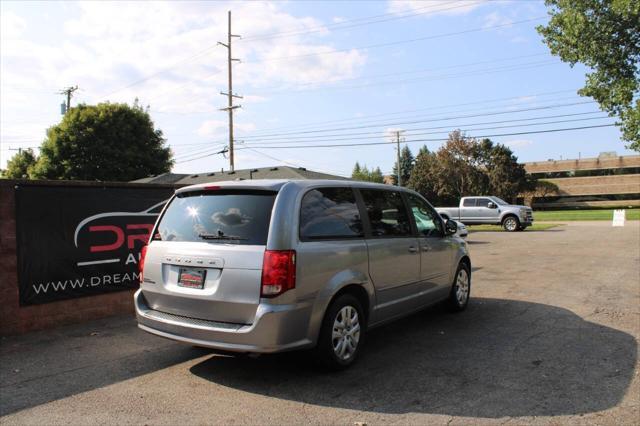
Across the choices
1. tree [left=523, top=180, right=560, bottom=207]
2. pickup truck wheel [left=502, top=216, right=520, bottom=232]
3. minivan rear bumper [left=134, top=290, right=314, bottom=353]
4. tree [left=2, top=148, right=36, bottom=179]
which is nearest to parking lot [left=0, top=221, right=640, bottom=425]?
minivan rear bumper [left=134, top=290, right=314, bottom=353]

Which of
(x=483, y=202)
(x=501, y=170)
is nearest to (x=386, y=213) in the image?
(x=483, y=202)

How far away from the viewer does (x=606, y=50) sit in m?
19.9

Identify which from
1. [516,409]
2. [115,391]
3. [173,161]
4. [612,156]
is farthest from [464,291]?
[612,156]

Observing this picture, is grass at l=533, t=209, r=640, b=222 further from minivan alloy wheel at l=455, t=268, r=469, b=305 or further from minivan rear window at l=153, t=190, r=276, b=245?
minivan rear window at l=153, t=190, r=276, b=245

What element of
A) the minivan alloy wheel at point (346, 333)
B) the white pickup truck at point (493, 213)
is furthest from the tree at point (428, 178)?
the minivan alloy wheel at point (346, 333)

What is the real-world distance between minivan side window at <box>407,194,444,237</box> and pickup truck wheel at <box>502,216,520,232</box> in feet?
75.5

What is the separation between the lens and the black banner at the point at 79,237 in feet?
20.6

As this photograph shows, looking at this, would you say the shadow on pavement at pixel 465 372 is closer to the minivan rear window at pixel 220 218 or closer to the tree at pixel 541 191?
the minivan rear window at pixel 220 218

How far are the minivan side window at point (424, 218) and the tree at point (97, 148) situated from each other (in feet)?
127

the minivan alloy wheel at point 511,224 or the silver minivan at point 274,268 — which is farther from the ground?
the silver minivan at point 274,268

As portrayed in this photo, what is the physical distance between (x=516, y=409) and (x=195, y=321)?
2714 mm

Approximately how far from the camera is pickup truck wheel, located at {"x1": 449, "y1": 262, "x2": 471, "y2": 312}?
678 cm

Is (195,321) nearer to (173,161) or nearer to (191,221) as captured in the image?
(191,221)

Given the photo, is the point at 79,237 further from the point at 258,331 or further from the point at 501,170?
the point at 501,170
